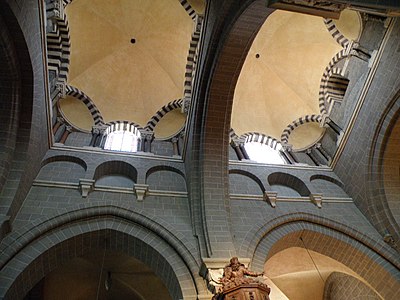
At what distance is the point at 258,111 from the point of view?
12.5 m

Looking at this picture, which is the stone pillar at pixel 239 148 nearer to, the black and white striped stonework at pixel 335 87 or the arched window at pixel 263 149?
the arched window at pixel 263 149

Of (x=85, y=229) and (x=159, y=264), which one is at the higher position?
(x=85, y=229)

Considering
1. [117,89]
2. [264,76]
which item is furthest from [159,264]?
[264,76]

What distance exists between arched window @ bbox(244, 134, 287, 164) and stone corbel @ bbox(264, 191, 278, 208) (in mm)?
2301

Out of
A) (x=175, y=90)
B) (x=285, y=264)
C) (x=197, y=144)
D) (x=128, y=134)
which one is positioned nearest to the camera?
(x=197, y=144)

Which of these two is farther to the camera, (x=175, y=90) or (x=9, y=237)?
(x=175, y=90)

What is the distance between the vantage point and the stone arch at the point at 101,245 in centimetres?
600

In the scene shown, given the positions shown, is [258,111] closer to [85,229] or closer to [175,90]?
[175,90]

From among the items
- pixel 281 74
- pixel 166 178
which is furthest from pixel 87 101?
pixel 281 74

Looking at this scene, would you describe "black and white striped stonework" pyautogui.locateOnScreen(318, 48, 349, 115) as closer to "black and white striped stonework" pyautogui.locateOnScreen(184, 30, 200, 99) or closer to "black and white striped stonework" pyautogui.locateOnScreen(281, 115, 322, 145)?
"black and white striped stonework" pyautogui.locateOnScreen(281, 115, 322, 145)

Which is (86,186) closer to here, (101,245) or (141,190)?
(141,190)

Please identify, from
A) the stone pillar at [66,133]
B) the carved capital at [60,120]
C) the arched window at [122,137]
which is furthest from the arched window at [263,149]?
the carved capital at [60,120]

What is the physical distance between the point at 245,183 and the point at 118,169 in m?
3.32

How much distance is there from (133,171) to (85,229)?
6.79 ft
